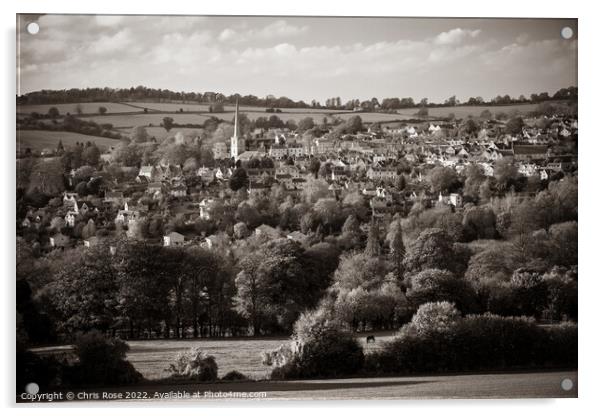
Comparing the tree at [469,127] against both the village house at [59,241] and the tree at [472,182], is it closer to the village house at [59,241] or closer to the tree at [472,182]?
the tree at [472,182]

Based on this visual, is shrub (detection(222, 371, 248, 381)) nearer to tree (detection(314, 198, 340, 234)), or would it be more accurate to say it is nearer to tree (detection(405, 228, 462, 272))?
tree (detection(314, 198, 340, 234))

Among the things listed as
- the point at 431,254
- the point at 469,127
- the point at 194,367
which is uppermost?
the point at 469,127

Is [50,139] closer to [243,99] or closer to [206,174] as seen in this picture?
[206,174]

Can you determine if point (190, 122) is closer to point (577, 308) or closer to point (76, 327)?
point (76, 327)

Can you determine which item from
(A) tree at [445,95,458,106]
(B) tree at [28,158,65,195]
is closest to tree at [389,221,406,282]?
(A) tree at [445,95,458,106]

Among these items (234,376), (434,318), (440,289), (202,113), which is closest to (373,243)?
(440,289)

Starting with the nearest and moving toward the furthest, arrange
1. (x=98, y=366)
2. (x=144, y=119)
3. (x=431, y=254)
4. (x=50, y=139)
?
(x=98, y=366)
(x=50, y=139)
(x=144, y=119)
(x=431, y=254)

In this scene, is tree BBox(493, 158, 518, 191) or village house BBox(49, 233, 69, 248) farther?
tree BBox(493, 158, 518, 191)
